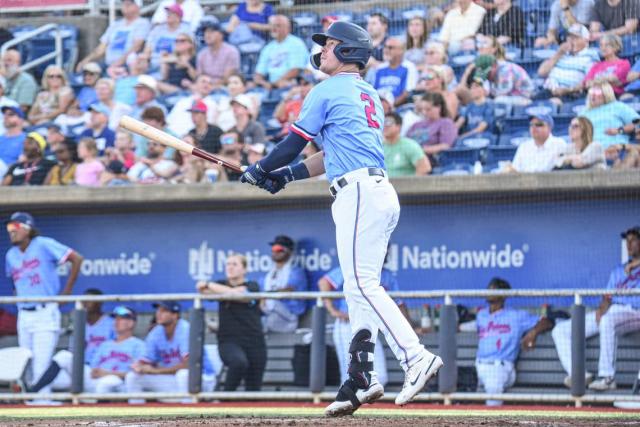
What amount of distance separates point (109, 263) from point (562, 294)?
4941 millimetres

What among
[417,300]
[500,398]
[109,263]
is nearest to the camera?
[500,398]

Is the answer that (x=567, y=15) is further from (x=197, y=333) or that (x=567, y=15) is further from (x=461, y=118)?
(x=197, y=333)

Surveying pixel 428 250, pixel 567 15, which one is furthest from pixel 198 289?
pixel 567 15

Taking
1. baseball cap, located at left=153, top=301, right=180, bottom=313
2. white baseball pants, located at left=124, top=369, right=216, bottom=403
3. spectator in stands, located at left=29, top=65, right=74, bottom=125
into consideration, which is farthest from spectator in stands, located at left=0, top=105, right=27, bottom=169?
white baseball pants, located at left=124, top=369, right=216, bottom=403

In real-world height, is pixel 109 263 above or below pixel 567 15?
below

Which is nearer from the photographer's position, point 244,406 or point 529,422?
point 529,422

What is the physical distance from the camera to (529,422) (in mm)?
6375

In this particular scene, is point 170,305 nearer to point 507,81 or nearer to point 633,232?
point 507,81

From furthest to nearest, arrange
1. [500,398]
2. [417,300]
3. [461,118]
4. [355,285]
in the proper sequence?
[461,118] < [417,300] < [500,398] < [355,285]

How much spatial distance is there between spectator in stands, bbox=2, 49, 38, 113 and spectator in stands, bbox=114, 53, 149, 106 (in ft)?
3.06

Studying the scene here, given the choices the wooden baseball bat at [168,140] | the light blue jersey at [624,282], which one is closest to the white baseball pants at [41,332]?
the wooden baseball bat at [168,140]

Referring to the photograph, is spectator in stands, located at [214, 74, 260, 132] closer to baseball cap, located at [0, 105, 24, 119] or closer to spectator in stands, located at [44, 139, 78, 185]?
spectator in stands, located at [44, 139, 78, 185]

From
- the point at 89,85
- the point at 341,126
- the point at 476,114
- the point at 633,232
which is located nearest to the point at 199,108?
the point at 89,85

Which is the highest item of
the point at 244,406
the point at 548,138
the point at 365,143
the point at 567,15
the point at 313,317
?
the point at 567,15
